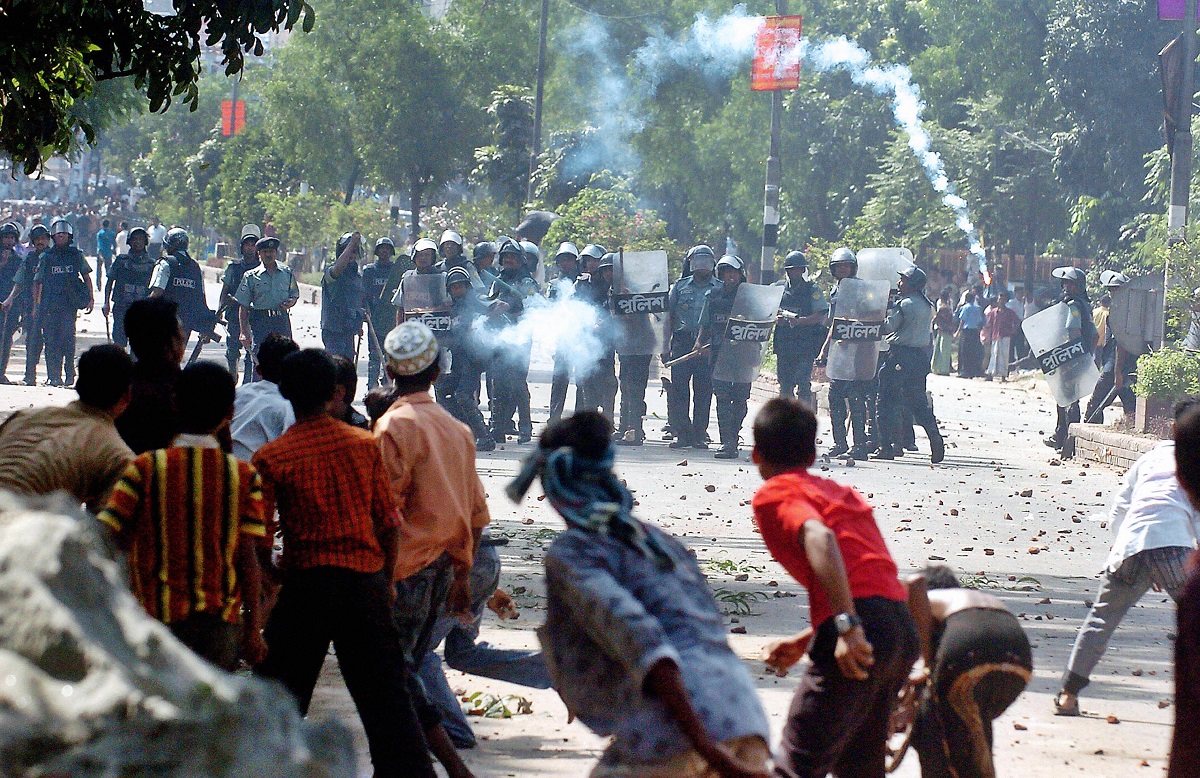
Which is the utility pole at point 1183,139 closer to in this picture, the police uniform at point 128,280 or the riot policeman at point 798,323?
the riot policeman at point 798,323

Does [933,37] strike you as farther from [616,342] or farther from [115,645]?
[115,645]

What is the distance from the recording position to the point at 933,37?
119 ft

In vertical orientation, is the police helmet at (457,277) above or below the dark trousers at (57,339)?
above

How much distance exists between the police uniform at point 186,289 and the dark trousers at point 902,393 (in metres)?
6.47

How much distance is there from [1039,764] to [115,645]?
415 centimetres

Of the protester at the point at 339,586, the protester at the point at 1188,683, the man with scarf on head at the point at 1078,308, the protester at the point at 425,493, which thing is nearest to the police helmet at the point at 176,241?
the man with scarf on head at the point at 1078,308

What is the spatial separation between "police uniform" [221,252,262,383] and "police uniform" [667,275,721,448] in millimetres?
3950

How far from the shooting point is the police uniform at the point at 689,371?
50.1 ft

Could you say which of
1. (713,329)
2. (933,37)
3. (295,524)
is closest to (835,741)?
(295,524)

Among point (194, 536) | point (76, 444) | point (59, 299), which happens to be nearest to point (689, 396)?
point (59, 299)

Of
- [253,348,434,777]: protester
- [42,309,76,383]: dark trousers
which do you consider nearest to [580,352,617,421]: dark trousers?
[42,309,76,383]: dark trousers

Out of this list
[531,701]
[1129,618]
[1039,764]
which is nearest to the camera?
[1039,764]

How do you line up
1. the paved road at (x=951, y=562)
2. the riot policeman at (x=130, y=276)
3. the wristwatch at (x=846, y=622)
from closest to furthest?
the wristwatch at (x=846, y=622) → the paved road at (x=951, y=562) → the riot policeman at (x=130, y=276)

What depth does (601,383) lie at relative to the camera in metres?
15.5
